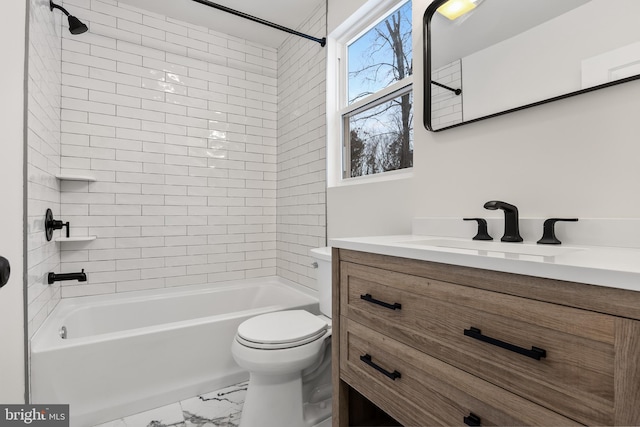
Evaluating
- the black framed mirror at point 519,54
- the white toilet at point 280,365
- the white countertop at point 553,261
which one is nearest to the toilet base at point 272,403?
the white toilet at point 280,365

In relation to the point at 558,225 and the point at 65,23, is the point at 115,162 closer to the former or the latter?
the point at 65,23

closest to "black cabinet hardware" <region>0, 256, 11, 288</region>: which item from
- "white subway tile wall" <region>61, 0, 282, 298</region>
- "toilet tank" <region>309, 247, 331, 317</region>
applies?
"toilet tank" <region>309, 247, 331, 317</region>

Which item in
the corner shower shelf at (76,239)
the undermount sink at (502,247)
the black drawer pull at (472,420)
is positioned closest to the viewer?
the black drawer pull at (472,420)

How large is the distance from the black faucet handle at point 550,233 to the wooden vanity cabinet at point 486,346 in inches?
18.2

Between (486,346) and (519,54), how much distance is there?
1092 mm

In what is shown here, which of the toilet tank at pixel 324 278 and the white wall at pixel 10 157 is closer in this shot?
the white wall at pixel 10 157

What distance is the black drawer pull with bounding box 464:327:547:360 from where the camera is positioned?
700mm

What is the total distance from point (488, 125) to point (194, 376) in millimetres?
2073

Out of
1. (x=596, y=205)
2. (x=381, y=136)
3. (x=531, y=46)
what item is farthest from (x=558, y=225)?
(x=381, y=136)

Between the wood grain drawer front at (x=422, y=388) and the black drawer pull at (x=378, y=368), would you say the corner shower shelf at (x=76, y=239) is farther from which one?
the black drawer pull at (x=378, y=368)

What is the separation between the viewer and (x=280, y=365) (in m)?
1.49

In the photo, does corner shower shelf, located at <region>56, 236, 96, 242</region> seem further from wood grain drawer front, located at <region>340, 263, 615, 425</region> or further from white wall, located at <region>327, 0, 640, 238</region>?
wood grain drawer front, located at <region>340, 263, 615, 425</region>

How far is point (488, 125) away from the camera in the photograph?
1.35m

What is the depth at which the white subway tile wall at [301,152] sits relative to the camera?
98.6 inches
